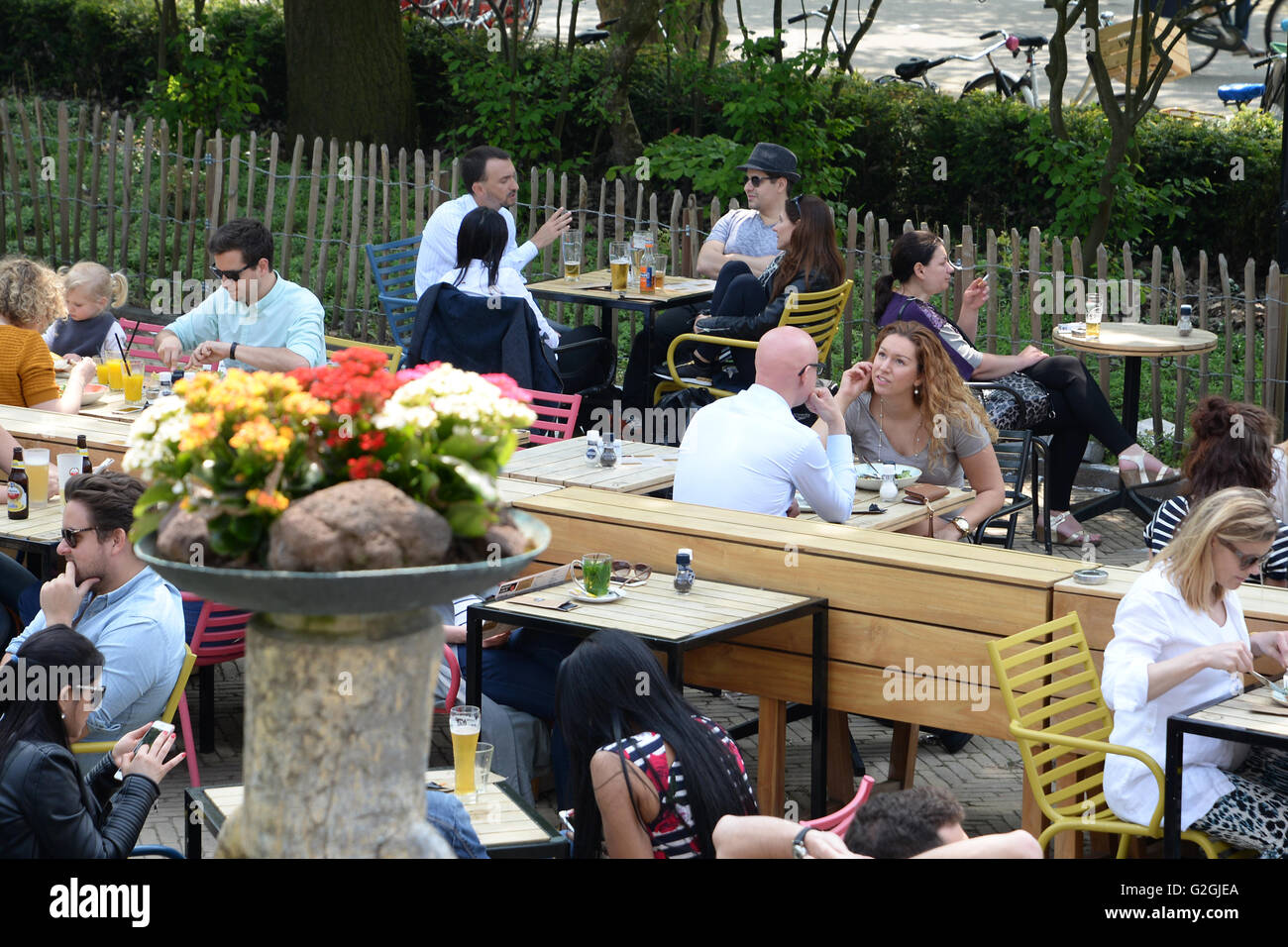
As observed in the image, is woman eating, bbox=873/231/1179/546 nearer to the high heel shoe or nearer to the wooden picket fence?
the high heel shoe

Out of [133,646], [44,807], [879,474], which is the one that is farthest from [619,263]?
[44,807]

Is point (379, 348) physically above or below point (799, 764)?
above

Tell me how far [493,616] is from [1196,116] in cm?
1218

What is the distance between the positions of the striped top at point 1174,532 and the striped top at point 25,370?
492 centimetres

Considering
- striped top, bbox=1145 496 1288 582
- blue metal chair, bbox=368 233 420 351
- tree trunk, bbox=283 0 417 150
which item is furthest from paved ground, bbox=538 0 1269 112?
striped top, bbox=1145 496 1288 582

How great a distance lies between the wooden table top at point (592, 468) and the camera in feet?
22.1

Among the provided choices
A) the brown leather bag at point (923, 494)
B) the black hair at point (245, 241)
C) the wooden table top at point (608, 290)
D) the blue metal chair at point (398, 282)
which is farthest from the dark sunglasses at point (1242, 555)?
the blue metal chair at point (398, 282)

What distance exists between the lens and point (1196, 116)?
1548 cm

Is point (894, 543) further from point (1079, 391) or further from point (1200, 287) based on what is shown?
point (1200, 287)

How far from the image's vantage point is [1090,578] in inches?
204

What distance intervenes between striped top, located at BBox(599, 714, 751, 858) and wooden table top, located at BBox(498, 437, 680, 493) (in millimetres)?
2504

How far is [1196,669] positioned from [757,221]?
6.07 meters

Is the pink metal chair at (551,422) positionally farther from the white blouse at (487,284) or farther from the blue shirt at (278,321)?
the blue shirt at (278,321)

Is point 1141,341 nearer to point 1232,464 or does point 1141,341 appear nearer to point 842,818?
point 1232,464
